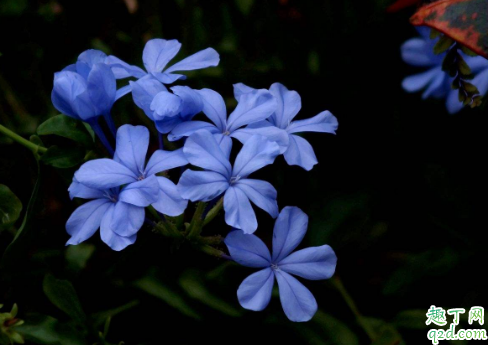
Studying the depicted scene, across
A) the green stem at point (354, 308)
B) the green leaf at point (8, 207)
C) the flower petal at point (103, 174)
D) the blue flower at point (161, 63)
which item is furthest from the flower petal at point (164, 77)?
the green stem at point (354, 308)

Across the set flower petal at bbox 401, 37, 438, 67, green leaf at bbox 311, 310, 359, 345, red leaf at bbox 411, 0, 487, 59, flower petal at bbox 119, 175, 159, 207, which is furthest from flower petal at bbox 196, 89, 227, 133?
flower petal at bbox 401, 37, 438, 67

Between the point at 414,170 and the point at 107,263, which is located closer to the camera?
the point at 107,263

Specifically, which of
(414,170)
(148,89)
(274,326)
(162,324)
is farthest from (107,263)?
(414,170)

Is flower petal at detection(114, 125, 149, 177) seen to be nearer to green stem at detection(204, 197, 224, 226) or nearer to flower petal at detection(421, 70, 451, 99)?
green stem at detection(204, 197, 224, 226)

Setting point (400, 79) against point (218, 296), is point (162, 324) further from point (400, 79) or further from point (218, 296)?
point (400, 79)

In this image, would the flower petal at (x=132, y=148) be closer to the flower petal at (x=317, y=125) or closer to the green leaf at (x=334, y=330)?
the flower petal at (x=317, y=125)

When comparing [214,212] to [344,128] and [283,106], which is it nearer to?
[283,106]
